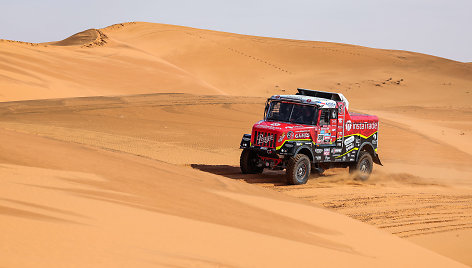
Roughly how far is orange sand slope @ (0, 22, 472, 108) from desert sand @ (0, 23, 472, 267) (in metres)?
0.33

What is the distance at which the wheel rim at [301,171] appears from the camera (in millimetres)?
17294

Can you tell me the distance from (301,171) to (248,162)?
5.80 ft

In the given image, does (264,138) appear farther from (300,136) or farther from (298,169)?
(298,169)

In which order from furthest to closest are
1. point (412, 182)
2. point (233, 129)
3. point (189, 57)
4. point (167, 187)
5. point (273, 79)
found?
point (189, 57) → point (273, 79) → point (233, 129) → point (412, 182) → point (167, 187)

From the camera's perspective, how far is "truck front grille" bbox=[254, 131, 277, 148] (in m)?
17.0

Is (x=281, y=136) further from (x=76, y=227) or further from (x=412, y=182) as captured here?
(x=76, y=227)

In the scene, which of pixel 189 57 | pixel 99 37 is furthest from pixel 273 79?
pixel 99 37

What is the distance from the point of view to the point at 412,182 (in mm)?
20172

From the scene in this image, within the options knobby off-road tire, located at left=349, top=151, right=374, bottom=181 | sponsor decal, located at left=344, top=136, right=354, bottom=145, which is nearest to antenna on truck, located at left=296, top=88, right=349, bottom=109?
sponsor decal, located at left=344, top=136, right=354, bottom=145

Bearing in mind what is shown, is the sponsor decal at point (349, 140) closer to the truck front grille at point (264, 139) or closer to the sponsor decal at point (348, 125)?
the sponsor decal at point (348, 125)

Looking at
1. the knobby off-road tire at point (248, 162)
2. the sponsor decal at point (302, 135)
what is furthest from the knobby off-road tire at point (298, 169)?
the knobby off-road tire at point (248, 162)

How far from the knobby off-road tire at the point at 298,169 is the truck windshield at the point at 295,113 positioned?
988 millimetres

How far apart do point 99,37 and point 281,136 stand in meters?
55.1

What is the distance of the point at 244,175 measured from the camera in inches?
728
